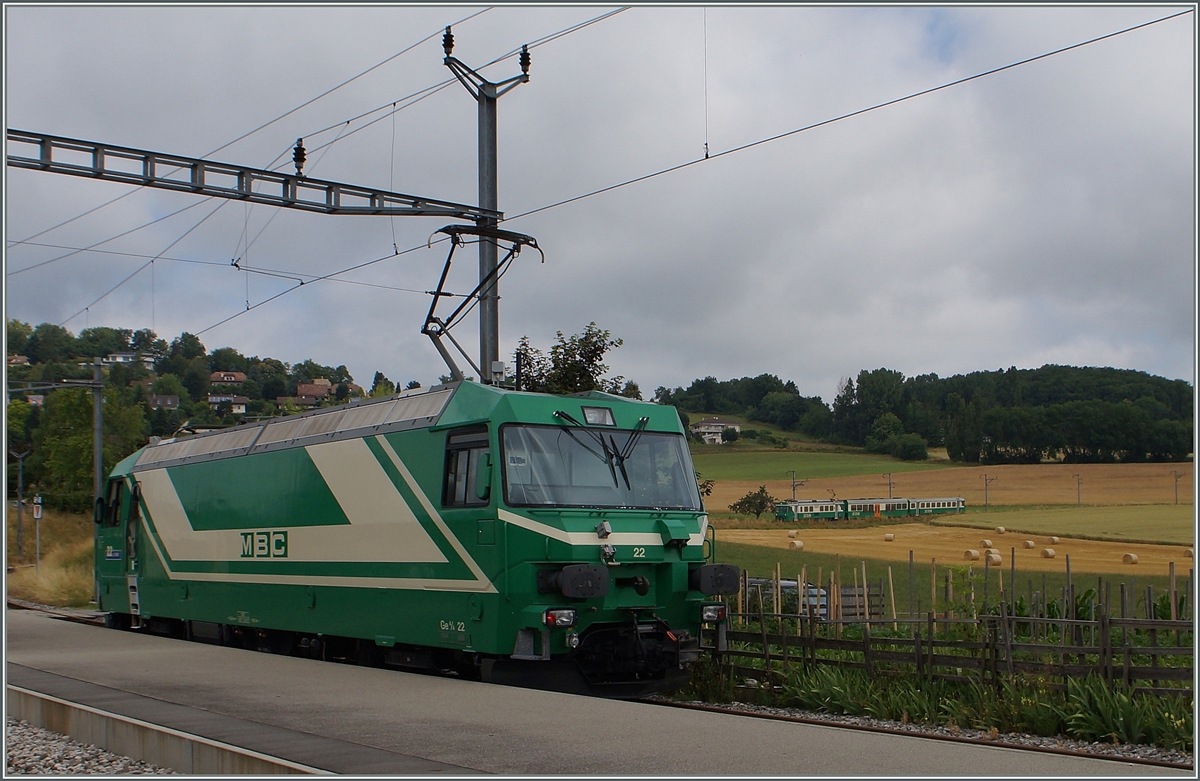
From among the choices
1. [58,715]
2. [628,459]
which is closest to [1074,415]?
[628,459]

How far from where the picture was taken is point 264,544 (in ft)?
55.0

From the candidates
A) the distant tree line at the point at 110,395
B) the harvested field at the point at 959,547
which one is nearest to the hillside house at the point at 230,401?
the distant tree line at the point at 110,395

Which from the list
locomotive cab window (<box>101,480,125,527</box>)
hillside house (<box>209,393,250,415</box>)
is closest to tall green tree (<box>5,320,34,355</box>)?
hillside house (<box>209,393,250,415</box>)

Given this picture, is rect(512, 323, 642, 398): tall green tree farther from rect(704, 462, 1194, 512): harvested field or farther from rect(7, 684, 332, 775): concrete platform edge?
rect(704, 462, 1194, 512): harvested field

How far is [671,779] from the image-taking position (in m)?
6.95

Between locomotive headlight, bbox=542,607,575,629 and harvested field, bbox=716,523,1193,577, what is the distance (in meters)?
26.3

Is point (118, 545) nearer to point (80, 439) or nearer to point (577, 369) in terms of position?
point (577, 369)

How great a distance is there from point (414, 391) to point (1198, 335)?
8.61 m

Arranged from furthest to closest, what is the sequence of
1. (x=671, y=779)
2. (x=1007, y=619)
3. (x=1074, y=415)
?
(x=1074, y=415), (x=1007, y=619), (x=671, y=779)

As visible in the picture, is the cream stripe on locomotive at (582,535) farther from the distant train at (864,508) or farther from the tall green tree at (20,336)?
the tall green tree at (20,336)

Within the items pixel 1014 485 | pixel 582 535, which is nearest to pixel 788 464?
pixel 1014 485

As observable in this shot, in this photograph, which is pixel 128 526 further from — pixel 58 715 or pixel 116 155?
pixel 58 715

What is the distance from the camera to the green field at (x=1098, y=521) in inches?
1769

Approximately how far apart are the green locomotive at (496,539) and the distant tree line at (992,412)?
3452cm
